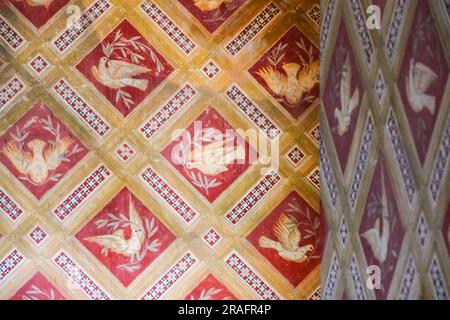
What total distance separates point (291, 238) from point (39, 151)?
123 centimetres

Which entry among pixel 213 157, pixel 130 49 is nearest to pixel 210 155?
pixel 213 157

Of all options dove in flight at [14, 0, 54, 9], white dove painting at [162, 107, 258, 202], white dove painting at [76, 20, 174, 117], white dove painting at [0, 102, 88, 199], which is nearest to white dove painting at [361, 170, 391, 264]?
white dove painting at [162, 107, 258, 202]

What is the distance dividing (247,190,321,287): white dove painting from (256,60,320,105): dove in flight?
0.47m

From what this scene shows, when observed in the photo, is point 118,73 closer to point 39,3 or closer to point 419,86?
point 39,3

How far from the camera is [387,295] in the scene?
304cm

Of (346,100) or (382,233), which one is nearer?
(382,233)

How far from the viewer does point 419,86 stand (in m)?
2.84

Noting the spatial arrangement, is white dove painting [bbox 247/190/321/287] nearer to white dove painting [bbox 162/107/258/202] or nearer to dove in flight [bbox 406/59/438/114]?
white dove painting [bbox 162/107/258/202]

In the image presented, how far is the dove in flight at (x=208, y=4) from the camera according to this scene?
3.93 meters

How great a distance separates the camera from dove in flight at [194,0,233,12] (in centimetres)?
393

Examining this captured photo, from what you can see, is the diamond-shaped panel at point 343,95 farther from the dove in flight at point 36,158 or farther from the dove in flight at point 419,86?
the dove in flight at point 36,158

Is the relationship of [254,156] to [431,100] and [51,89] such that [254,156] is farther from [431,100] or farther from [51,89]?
[431,100]

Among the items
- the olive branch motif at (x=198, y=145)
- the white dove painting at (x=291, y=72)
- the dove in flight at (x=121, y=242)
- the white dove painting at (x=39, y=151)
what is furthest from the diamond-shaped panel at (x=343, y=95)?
the white dove painting at (x=39, y=151)
